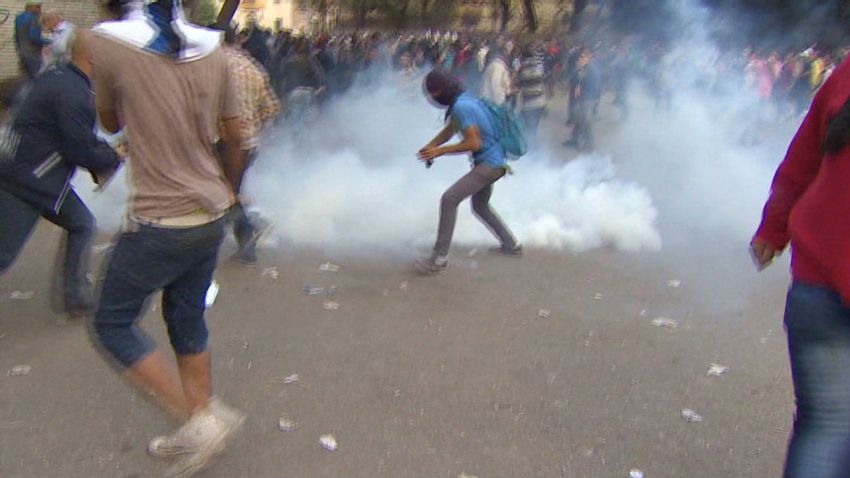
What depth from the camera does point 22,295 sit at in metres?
4.59

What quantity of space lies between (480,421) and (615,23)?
1659 cm

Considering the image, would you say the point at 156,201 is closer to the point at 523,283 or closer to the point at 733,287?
the point at 523,283

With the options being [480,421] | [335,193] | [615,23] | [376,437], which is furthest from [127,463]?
[615,23]

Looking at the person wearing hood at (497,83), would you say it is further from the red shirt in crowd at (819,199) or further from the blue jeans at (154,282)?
the red shirt in crowd at (819,199)

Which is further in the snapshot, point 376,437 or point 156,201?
point 376,437

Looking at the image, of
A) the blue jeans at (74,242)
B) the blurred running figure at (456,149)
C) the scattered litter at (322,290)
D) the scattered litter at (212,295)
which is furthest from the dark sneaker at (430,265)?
the blue jeans at (74,242)

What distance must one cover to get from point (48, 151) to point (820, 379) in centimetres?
351

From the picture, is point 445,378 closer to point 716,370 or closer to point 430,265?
point 716,370

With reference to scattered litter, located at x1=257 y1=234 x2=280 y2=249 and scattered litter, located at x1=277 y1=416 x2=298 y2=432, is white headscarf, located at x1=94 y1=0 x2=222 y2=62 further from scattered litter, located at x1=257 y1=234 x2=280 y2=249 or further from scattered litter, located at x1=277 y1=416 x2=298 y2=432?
scattered litter, located at x1=257 y1=234 x2=280 y2=249

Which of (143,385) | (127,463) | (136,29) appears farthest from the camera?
(127,463)

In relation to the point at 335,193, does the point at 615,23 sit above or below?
below

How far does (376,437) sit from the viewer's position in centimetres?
309

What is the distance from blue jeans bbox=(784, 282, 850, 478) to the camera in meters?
1.87

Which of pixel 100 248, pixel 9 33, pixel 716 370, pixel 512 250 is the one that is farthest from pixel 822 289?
pixel 9 33
